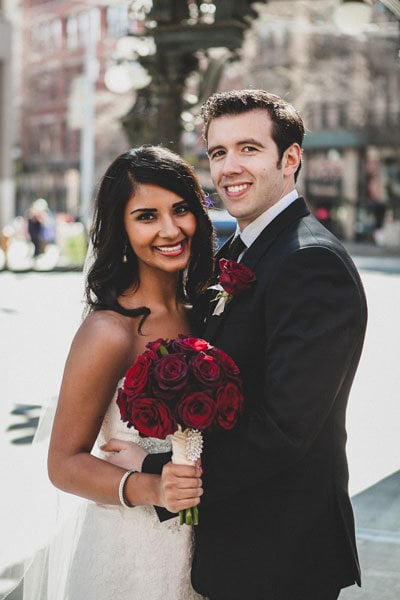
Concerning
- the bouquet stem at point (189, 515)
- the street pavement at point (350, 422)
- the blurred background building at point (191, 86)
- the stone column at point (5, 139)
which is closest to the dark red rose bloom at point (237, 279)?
the bouquet stem at point (189, 515)

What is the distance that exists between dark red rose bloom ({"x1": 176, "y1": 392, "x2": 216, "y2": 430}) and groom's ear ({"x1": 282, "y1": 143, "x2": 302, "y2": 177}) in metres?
0.82

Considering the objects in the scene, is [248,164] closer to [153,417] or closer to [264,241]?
[264,241]

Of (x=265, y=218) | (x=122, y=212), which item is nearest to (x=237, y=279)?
(x=265, y=218)

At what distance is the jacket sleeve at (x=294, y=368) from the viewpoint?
7.55 ft

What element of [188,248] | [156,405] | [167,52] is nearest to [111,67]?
[167,52]

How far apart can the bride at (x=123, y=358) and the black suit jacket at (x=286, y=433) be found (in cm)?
21

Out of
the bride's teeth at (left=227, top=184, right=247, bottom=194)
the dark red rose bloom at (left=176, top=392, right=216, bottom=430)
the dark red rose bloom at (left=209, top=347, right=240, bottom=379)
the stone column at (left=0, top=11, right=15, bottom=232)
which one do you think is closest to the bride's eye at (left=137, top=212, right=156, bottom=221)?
the bride's teeth at (left=227, top=184, right=247, bottom=194)

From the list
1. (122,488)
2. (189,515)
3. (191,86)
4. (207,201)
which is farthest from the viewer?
(191,86)

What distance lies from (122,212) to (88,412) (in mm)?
621

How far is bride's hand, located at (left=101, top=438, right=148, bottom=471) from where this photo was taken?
257 cm

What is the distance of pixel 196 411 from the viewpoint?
2.22 m

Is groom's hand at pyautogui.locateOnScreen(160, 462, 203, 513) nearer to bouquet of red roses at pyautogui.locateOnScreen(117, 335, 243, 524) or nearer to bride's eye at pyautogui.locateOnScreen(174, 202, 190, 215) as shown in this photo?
bouquet of red roses at pyautogui.locateOnScreen(117, 335, 243, 524)

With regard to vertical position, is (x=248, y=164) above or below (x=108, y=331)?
above

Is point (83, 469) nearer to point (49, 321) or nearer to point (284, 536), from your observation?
point (284, 536)
